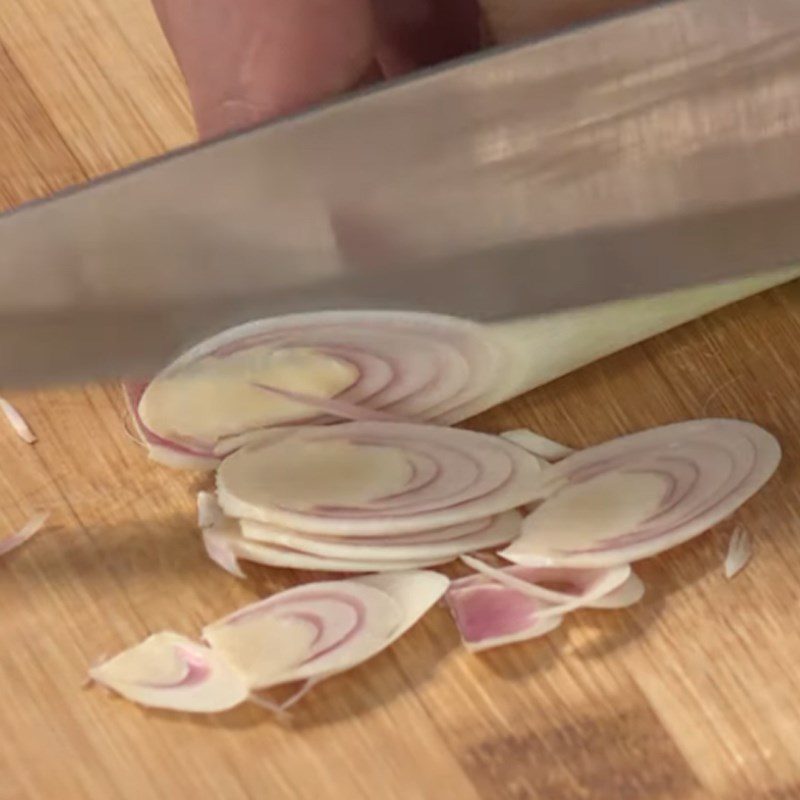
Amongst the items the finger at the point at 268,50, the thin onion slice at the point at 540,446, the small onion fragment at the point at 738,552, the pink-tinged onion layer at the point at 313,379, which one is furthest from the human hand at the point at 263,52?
the small onion fragment at the point at 738,552

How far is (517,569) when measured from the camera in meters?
0.94

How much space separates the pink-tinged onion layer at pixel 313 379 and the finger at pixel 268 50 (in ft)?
0.49

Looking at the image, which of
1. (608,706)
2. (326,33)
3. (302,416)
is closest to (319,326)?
(302,416)

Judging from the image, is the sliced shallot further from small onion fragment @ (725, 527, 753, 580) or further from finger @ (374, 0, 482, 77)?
finger @ (374, 0, 482, 77)

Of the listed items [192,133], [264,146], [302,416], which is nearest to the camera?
[264,146]

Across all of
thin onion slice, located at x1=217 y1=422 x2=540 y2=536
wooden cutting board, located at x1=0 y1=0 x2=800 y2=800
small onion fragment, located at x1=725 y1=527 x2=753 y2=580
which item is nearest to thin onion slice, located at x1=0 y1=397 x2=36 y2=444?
wooden cutting board, located at x1=0 y1=0 x2=800 y2=800

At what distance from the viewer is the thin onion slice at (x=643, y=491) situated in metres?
0.93

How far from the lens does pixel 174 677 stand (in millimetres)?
906

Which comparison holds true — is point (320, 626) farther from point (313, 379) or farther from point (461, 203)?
point (461, 203)

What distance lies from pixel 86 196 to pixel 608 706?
0.49 meters

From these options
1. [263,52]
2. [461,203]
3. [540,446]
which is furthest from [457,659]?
[263,52]

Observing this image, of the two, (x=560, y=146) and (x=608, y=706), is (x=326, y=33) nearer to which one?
(x=560, y=146)

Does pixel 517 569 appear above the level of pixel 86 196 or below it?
below

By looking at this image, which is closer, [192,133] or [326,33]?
[326,33]
